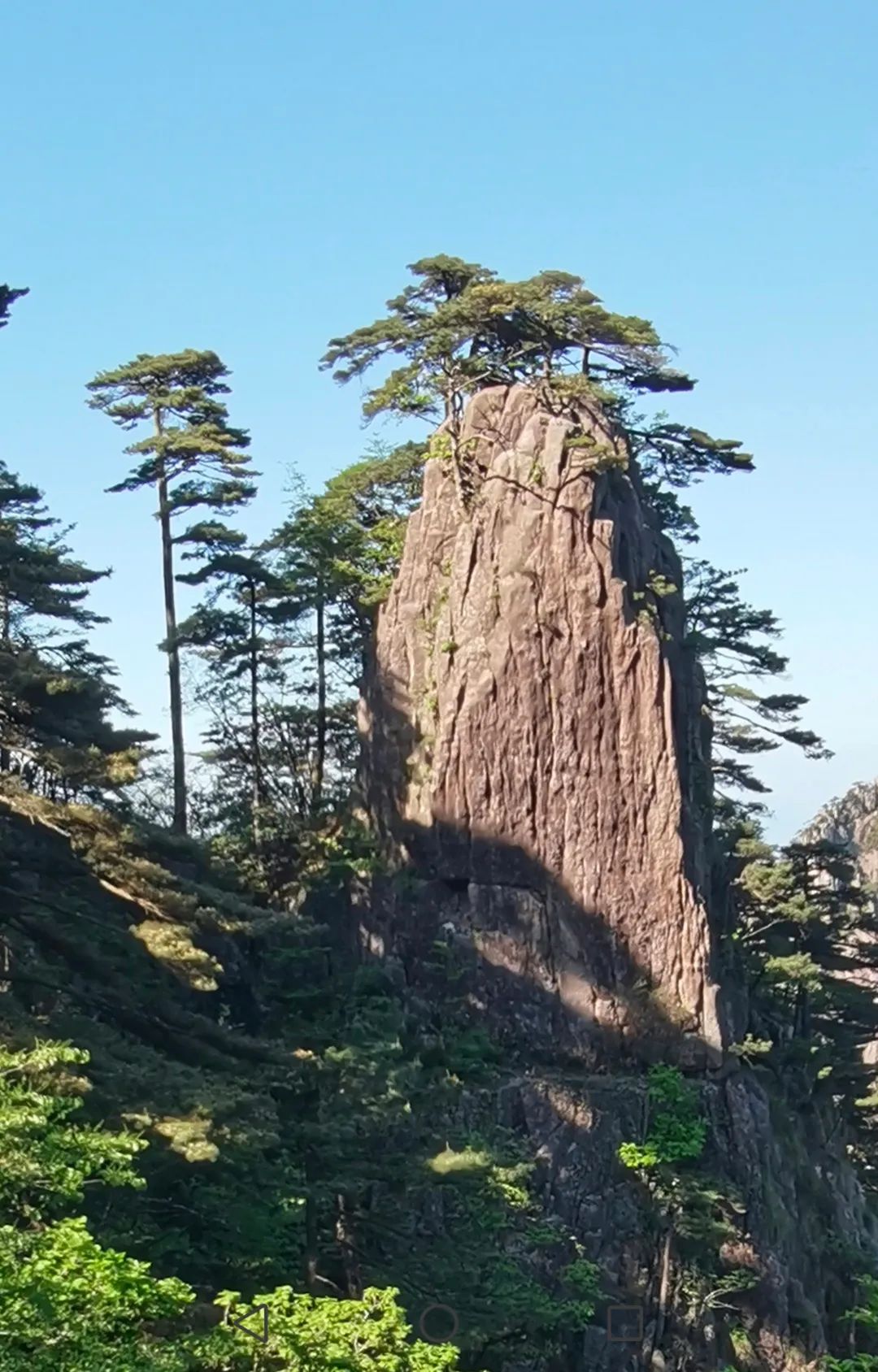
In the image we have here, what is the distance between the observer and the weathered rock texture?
27719 mm

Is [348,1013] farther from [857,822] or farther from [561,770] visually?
[857,822]

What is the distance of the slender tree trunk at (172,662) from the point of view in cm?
2820

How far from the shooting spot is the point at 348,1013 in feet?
82.3

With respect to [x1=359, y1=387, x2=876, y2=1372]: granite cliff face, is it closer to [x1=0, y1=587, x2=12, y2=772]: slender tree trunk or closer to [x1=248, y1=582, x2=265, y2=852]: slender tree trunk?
[x1=248, y1=582, x2=265, y2=852]: slender tree trunk

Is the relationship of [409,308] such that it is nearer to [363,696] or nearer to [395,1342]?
[363,696]

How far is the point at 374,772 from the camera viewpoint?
96.9 ft

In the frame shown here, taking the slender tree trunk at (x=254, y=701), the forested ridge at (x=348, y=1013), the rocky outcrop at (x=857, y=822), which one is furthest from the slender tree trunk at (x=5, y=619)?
the rocky outcrop at (x=857, y=822)

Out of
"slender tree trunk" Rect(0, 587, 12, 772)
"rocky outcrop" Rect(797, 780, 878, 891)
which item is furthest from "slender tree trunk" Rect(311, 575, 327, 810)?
"rocky outcrop" Rect(797, 780, 878, 891)

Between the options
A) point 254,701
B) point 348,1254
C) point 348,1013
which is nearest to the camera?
point 348,1254

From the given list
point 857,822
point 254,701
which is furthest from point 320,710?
point 857,822

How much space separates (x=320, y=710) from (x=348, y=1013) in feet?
29.4

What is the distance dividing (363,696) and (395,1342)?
18356 mm

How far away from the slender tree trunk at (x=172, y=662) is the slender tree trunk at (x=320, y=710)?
12.9 feet

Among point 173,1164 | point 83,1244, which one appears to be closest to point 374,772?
point 173,1164
